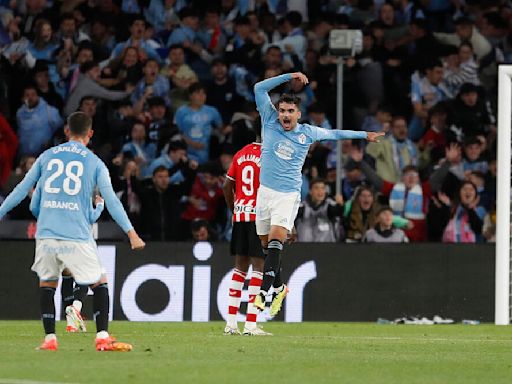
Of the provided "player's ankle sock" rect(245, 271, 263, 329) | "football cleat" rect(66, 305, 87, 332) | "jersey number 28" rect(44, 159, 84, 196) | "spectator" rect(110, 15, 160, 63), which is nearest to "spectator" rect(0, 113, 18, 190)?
"spectator" rect(110, 15, 160, 63)

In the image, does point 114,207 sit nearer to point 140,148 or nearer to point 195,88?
point 140,148

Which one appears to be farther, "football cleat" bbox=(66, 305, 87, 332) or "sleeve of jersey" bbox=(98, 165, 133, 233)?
"football cleat" bbox=(66, 305, 87, 332)

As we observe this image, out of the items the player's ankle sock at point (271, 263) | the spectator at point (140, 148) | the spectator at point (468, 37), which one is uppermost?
the spectator at point (468, 37)

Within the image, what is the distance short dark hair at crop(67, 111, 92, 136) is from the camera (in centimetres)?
1103

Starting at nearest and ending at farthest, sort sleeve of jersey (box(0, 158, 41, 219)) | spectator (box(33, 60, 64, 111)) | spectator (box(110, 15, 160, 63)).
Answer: sleeve of jersey (box(0, 158, 41, 219)) < spectator (box(33, 60, 64, 111)) < spectator (box(110, 15, 160, 63))

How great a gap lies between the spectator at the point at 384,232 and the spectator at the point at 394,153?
58.0 inches

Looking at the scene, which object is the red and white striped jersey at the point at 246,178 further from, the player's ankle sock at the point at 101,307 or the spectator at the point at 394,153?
the spectator at the point at 394,153

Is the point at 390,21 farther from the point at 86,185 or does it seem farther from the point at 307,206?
the point at 86,185

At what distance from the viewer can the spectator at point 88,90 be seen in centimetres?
2116

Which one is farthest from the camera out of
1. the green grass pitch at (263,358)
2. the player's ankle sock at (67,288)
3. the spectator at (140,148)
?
the spectator at (140,148)

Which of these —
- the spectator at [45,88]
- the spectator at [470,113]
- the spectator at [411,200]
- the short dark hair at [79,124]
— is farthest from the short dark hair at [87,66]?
the short dark hair at [79,124]

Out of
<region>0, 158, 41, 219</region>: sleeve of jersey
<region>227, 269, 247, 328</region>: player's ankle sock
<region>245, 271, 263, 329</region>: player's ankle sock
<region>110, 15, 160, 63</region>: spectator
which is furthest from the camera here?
<region>110, 15, 160, 63</region>: spectator

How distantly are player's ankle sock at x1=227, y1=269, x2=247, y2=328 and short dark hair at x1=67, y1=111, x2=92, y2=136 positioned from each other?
12.7 feet

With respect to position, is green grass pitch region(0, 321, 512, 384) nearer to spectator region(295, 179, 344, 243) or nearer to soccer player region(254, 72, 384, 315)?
soccer player region(254, 72, 384, 315)
